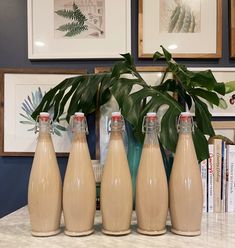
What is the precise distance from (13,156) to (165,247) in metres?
0.80

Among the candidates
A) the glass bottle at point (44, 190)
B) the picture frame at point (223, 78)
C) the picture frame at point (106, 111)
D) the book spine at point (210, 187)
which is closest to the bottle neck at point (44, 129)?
the glass bottle at point (44, 190)

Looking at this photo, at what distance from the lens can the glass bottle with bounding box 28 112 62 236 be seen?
87 cm

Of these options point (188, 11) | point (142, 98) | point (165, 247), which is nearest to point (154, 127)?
point (142, 98)

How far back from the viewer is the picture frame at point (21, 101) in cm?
140

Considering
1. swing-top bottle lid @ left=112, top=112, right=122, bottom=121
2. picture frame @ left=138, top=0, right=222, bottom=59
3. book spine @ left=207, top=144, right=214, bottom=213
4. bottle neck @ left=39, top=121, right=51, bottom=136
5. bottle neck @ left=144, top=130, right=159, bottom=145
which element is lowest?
book spine @ left=207, top=144, right=214, bottom=213

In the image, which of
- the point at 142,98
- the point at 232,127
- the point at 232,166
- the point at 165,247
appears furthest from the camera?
the point at 232,127

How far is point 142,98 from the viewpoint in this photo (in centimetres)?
101

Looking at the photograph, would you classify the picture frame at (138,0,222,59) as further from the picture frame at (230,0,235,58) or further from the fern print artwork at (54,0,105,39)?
the fern print artwork at (54,0,105,39)

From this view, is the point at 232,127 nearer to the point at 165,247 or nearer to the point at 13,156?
the point at 165,247

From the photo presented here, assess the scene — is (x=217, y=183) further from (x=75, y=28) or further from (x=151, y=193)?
(x=75, y=28)

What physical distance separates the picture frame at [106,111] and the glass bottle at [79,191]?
17.7 inches

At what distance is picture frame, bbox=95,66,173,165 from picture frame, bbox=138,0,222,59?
6 cm

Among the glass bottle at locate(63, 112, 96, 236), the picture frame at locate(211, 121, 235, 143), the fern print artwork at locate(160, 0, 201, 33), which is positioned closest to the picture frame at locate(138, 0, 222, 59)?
the fern print artwork at locate(160, 0, 201, 33)

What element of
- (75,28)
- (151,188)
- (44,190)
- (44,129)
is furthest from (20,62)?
(151,188)
